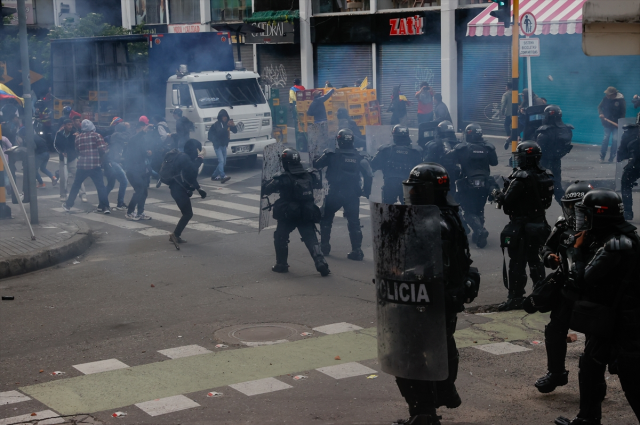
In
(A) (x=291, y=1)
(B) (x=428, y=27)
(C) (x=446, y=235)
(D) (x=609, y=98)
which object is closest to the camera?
(C) (x=446, y=235)

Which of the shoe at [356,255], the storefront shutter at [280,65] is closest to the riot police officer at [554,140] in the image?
the shoe at [356,255]

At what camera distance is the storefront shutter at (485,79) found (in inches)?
935

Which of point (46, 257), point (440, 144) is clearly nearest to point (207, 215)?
point (46, 257)

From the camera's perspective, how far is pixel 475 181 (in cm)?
1102

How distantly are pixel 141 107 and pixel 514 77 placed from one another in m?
10.6

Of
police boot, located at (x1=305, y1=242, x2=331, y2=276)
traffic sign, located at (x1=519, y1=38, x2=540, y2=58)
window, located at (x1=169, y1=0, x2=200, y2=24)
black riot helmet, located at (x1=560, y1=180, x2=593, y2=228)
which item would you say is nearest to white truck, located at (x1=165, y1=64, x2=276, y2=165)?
traffic sign, located at (x1=519, y1=38, x2=540, y2=58)

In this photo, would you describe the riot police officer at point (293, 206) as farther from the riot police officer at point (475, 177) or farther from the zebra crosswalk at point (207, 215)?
the zebra crosswalk at point (207, 215)

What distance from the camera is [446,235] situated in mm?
4875

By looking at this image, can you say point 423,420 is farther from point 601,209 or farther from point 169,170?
point 169,170

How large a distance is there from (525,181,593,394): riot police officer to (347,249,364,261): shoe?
516 cm

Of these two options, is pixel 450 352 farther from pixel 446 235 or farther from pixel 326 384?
pixel 326 384

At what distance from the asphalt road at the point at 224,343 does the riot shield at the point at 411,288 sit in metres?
0.90

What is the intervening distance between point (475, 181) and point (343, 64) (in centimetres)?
1901

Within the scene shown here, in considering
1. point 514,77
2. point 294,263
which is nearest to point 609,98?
point 514,77
